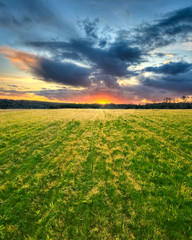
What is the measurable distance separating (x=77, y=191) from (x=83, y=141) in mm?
8857

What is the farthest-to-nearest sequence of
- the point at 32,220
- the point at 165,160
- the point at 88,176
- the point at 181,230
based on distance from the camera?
1. the point at 165,160
2. the point at 88,176
3. the point at 32,220
4. the point at 181,230

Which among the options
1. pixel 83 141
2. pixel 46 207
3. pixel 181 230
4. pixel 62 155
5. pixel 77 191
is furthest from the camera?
pixel 83 141

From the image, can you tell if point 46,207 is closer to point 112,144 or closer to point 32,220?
point 32,220

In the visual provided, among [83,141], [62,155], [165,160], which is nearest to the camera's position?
[165,160]

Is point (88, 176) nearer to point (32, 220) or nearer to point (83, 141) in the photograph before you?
point (32, 220)

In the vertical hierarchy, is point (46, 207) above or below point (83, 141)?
below

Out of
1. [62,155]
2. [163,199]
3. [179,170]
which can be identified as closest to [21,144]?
[62,155]

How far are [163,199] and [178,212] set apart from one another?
860 mm

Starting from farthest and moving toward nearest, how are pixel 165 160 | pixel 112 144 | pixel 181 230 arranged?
pixel 112 144
pixel 165 160
pixel 181 230

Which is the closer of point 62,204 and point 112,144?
point 62,204

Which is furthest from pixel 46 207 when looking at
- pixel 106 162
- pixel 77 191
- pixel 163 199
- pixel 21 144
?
pixel 21 144

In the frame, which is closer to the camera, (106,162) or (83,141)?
(106,162)

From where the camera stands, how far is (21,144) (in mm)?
15398

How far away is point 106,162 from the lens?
10.8 m
